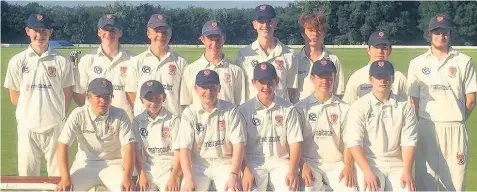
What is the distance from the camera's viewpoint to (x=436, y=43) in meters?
6.39

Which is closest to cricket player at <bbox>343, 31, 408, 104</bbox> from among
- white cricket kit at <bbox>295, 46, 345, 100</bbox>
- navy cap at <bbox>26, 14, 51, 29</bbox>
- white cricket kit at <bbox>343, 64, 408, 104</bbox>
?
white cricket kit at <bbox>343, 64, 408, 104</bbox>

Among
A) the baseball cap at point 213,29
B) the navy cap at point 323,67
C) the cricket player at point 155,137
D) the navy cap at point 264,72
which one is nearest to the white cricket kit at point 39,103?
the cricket player at point 155,137

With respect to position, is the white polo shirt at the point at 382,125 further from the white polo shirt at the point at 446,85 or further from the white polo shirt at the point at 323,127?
the white polo shirt at the point at 446,85

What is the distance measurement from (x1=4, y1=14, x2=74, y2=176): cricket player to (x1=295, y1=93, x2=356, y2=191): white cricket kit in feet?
7.59

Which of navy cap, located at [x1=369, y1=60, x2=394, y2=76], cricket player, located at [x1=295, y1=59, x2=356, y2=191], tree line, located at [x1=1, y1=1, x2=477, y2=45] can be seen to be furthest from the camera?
tree line, located at [x1=1, y1=1, x2=477, y2=45]

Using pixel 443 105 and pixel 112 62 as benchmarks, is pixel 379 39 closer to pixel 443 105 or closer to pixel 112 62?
pixel 443 105

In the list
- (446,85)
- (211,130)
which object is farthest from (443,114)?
(211,130)

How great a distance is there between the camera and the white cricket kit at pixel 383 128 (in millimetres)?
5871

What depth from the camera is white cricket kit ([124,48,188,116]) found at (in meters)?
6.55

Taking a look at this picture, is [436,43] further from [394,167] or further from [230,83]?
[230,83]

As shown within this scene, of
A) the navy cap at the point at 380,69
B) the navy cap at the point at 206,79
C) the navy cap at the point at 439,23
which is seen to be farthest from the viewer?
the navy cap at the point at 439,23

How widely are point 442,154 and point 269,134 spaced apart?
1.65m

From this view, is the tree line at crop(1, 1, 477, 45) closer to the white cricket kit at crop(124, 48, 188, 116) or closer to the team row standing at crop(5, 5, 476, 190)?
the team row standing at crop(5, 5, 476, 190)

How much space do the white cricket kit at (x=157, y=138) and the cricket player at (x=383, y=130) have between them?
145 centimetres
